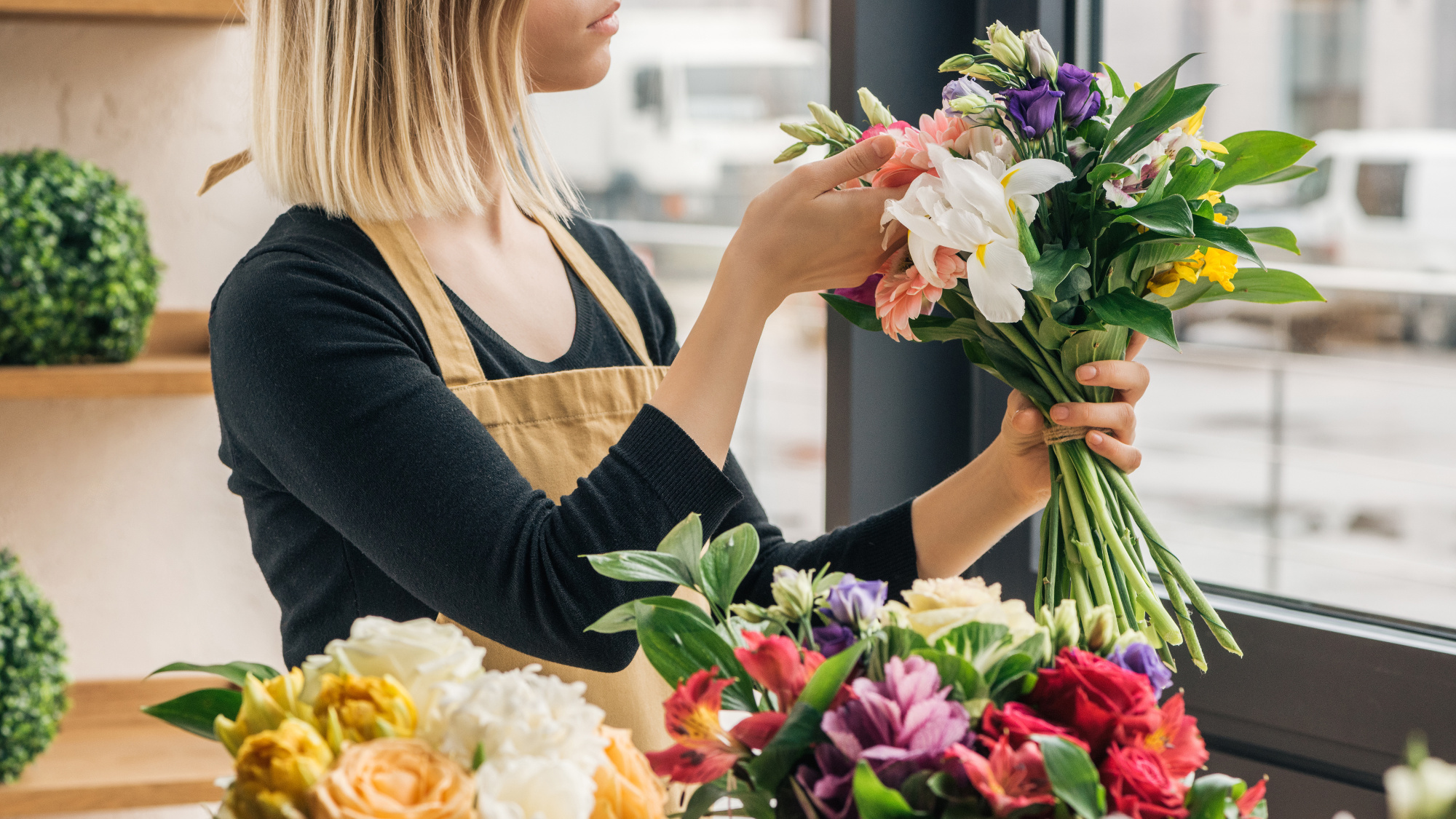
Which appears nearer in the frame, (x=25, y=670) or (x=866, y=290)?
(x=866, y=290)

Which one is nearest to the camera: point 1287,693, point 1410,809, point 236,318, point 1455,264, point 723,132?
point 1410,809

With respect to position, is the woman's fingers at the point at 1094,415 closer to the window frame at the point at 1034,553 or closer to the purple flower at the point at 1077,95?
the purple flower at the point at 1077,95

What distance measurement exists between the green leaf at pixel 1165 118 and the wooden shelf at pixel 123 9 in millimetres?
1038

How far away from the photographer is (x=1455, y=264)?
118 centimetres

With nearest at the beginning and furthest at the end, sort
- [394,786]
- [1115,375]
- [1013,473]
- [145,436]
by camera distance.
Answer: [394,786], [1115,375], [1013,473], [145,436]

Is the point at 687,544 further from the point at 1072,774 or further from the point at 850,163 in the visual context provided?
the point at 850,163

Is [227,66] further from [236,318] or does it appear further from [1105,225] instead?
[1105,225]

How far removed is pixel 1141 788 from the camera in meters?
0.38

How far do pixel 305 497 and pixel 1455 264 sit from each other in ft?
3.74

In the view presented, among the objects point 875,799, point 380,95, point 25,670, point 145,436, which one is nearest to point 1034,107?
point 875,799

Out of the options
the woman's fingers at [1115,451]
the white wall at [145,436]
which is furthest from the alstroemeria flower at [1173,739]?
the white wall at [145,436]

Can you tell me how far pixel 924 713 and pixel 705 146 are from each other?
3.22 metres

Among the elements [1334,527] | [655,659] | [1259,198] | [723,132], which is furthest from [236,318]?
[723,132]

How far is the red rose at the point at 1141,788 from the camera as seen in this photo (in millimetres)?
373
